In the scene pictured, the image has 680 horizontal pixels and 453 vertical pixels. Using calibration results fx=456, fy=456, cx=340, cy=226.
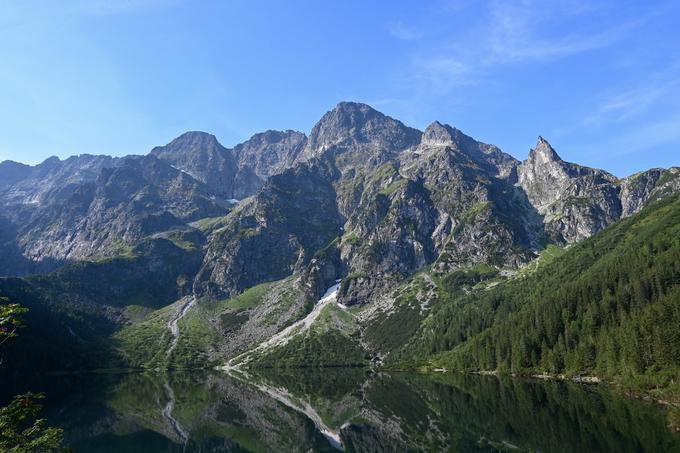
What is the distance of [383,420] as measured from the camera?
86.8m

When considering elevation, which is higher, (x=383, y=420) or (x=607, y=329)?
(x=607, y=329)

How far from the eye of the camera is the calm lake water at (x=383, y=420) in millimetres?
62719

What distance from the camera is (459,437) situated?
67188 millimetres

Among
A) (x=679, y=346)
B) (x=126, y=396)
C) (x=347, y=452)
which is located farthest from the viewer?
(x=126, y=396)

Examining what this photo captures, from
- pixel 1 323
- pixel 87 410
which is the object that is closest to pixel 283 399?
pixel 87 410

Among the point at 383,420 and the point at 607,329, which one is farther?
the point at 607,329

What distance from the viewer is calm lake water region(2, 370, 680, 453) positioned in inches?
2469

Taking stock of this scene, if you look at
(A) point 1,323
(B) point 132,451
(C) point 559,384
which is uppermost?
(A) point 1,323

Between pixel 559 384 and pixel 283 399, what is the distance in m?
75.4

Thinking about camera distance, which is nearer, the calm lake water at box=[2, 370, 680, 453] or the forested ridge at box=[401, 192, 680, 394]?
the calm lake water at box=[2, 370, 680, 453]

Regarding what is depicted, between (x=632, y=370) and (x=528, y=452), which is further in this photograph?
(x=632, y=370)

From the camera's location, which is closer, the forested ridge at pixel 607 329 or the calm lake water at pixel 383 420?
the calm lake water at pixel 383 420

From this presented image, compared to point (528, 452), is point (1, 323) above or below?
above

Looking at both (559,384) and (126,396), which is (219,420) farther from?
(559,384)
